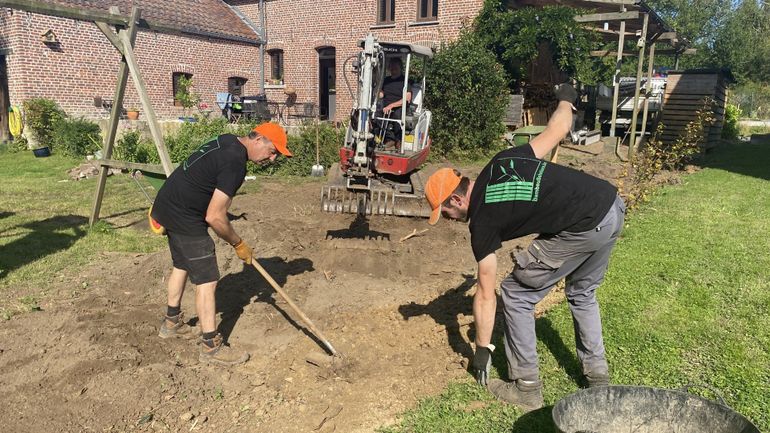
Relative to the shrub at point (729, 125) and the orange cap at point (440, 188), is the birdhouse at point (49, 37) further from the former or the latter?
the shrub at point (729, 125)

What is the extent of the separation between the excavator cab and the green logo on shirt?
195 inches

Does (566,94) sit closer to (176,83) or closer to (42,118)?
(42,118)

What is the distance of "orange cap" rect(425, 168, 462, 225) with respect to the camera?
305 cm

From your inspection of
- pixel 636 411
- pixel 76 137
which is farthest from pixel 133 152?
pixel 636 411

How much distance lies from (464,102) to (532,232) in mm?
11305

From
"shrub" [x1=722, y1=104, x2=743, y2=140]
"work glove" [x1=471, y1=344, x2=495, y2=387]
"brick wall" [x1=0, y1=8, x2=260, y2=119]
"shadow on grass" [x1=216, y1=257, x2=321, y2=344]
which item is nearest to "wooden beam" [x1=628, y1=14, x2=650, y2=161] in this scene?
"shrub" [x1=722, y1=104, x2=743, y2=140]

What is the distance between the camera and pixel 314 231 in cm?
725

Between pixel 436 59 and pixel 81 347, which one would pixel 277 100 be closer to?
pixel 436 59

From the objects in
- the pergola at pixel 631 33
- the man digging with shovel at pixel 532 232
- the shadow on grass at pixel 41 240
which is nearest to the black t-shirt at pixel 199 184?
the man digging with shovel at pixel 532 232

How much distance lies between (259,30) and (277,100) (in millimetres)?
2844

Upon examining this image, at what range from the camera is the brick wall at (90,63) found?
595 inches

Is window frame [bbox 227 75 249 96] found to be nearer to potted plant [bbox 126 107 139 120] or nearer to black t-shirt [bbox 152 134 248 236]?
potted plant [bbox 126 107 139 120]

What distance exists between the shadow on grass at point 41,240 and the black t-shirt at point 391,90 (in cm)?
510

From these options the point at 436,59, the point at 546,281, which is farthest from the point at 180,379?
the point at 436,59
